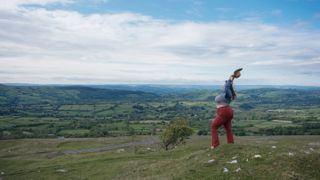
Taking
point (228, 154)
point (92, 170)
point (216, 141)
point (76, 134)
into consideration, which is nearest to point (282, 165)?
point (228, 154)

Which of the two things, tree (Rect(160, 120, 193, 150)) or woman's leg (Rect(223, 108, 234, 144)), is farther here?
tree (Rect(160, 120, 193, 150))

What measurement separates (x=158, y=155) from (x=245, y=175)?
103 feet

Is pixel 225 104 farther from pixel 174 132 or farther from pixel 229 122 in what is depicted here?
pixel 174 132

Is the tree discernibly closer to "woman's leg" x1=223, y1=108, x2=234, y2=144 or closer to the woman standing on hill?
"woman's leg" x1=223, y1=108, x2=234, y2=144

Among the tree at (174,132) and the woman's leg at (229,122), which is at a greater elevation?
the woman's leg at (229,122)

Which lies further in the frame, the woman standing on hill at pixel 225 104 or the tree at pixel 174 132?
the tree at pixel 174 132

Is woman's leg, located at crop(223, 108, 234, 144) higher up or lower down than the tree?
higher up

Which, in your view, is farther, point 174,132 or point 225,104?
point 174,132

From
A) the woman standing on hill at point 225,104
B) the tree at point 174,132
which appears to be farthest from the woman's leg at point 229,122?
the tree at point 174,132

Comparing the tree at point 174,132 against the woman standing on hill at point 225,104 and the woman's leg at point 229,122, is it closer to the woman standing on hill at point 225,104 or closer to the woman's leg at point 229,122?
the woman's leg at point 229,122

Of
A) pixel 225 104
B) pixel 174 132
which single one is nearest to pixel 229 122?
pixel 225 104

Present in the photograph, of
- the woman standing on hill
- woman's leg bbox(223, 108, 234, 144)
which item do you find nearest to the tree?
woman's leg bbox(223, 108, 234, 144)

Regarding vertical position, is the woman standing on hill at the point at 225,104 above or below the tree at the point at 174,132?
above

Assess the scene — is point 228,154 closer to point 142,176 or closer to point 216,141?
point 216,141
